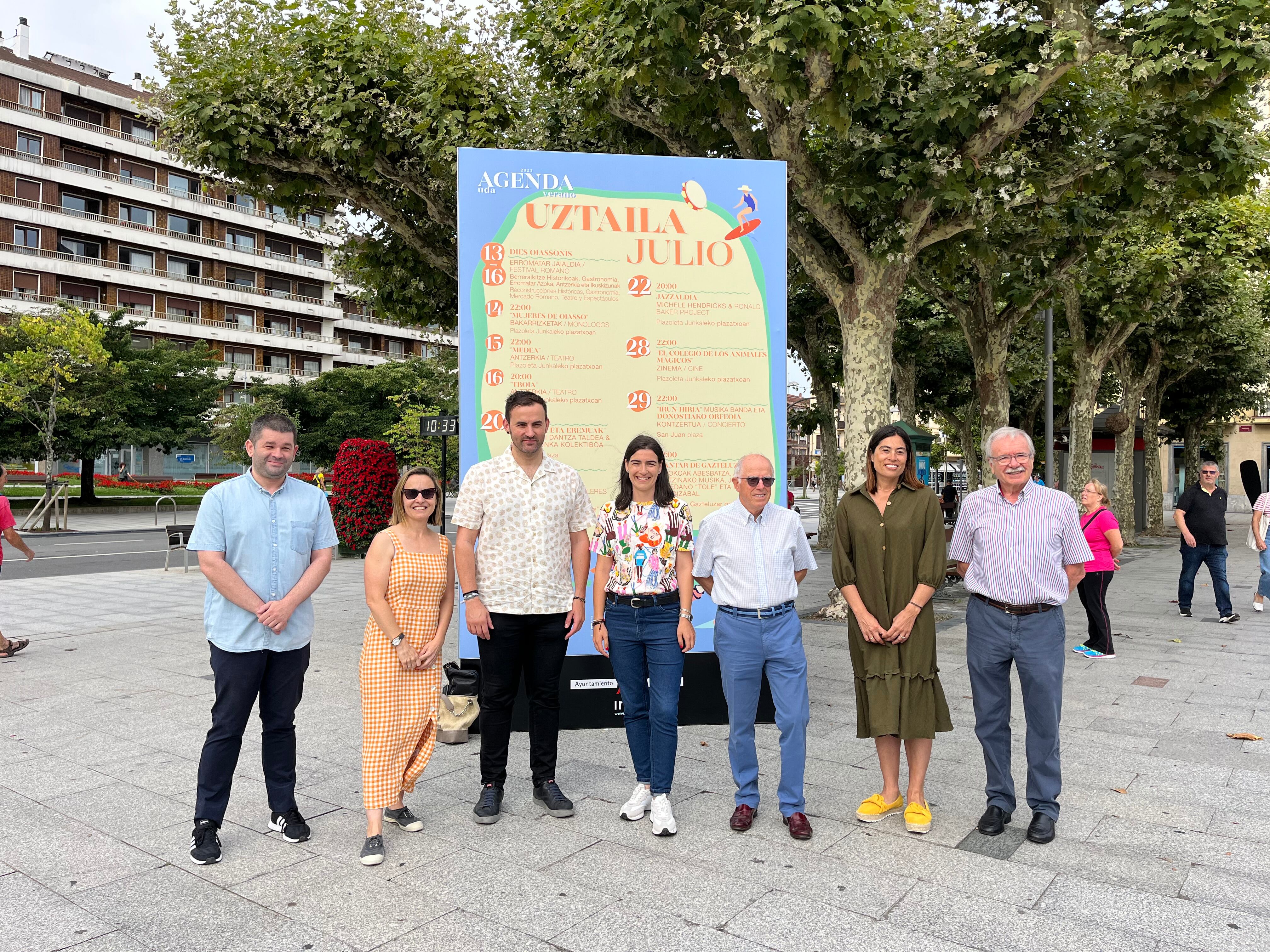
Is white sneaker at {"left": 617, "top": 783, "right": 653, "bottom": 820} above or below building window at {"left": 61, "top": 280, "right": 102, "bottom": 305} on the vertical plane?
below

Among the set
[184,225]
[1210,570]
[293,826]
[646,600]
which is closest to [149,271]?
[184,225]

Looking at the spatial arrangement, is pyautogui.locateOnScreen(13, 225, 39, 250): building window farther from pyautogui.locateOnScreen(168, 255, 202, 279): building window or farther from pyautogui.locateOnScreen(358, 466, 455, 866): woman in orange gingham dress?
pyautogui.locateOnScreen(358, 466, 455, 866): woman in orange gingham dress

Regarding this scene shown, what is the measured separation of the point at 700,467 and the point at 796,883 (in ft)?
9.48

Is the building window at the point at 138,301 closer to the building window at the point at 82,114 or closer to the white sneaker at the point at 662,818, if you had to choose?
the building window at the point at 82,114

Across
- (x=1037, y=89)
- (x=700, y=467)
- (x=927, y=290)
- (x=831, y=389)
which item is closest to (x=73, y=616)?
(x=700, y=467)

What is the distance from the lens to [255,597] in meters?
3.80

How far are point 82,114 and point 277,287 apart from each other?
14808mm

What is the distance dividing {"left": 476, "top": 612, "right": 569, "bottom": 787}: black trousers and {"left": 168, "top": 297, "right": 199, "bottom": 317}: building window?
182ft

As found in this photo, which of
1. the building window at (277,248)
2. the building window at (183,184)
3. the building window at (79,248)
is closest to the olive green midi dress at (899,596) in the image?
the building window at (79,248)

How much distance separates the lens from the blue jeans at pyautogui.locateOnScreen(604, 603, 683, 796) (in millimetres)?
4199

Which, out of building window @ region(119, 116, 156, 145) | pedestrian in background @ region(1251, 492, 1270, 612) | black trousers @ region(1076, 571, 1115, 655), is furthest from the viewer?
building window @ region(119, 116, 156, 145)

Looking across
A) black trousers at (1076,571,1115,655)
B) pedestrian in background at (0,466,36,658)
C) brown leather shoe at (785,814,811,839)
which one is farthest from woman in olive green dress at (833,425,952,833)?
pedestrian in background at (0,466,36,658)

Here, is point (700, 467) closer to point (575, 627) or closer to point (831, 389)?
point (575, 627)

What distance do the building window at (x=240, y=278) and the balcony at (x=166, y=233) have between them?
0.81 metres
